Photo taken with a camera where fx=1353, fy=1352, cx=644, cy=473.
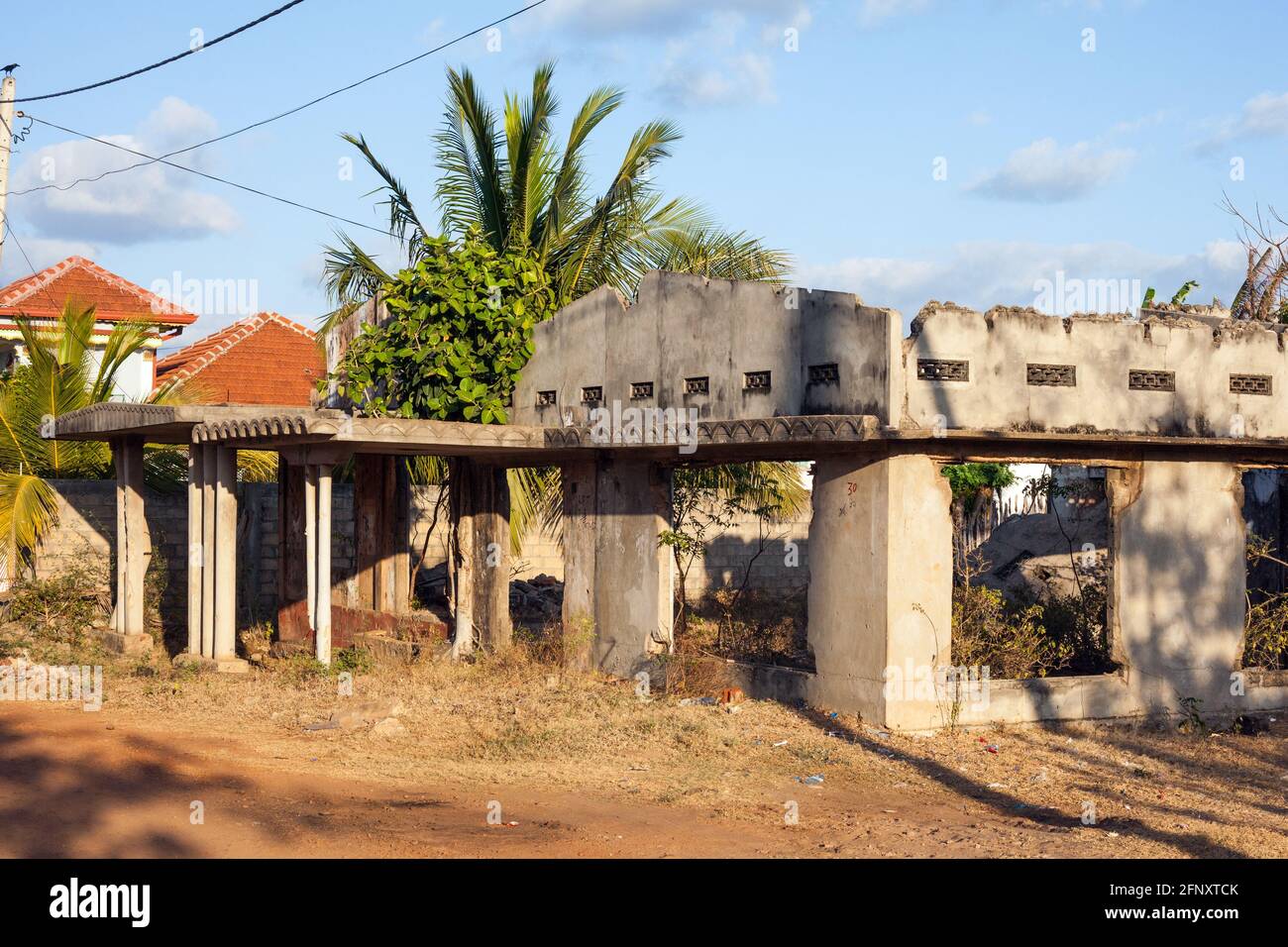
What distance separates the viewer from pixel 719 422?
12.8 m

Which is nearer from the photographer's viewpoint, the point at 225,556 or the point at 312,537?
the point at 312,537

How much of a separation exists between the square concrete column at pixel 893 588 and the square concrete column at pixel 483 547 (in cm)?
473

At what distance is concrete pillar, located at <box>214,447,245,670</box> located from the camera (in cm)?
1475

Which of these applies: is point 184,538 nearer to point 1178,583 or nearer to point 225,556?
point 225,556

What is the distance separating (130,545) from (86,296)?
1300 cm

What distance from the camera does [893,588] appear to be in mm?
12039

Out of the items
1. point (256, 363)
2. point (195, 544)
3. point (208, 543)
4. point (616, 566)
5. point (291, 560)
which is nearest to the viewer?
point (616, 566)

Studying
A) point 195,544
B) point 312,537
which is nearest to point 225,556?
point 195,544

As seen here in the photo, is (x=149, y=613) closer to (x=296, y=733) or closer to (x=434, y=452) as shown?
(x=434, y=452)

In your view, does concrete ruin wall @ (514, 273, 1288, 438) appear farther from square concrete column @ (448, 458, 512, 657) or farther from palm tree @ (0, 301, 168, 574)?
palm tree @ (0, 301, 168, 574)

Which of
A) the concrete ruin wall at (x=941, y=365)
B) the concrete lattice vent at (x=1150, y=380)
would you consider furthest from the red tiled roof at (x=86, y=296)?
the concrete lattice vent at (x=1150, y=380)

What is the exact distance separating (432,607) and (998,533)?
8.72m

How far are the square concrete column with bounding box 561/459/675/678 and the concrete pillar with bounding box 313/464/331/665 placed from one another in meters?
2.73
